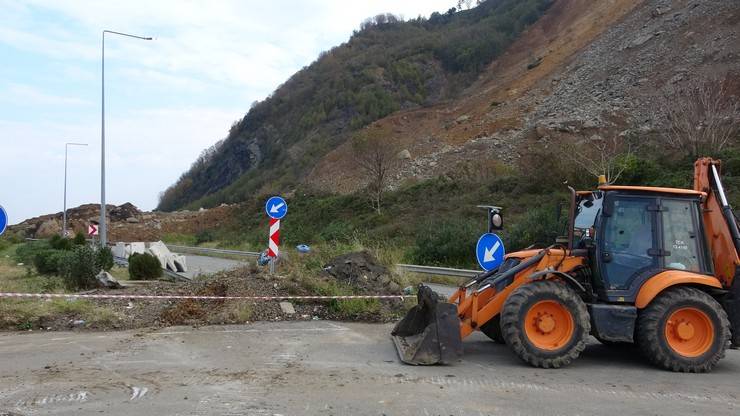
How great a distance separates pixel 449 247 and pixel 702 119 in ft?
A: 54.9

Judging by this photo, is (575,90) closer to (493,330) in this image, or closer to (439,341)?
(493,330)

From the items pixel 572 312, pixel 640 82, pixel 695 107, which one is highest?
pixel 640 82

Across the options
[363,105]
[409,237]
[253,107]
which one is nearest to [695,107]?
[409,237]

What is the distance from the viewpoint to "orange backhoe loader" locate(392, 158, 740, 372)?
25.5 feet

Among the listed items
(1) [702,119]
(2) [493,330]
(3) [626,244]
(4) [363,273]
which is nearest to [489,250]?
(4) [363,273]

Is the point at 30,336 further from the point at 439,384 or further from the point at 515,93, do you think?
the point at 515,93

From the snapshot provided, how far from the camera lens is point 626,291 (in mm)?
8000

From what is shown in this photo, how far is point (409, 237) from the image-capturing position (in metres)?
33.8

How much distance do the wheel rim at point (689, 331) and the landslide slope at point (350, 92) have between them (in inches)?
2459

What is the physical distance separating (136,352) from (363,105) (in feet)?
247

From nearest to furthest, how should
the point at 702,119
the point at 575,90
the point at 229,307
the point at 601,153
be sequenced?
the point at 229,307 → the point at 601,153 → the point at 702,119 → the point at 575,90

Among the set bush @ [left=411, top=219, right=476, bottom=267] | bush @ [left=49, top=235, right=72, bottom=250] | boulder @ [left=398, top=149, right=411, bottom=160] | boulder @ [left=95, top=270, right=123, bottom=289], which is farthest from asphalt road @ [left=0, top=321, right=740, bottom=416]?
boulder @ [left=398, top=149, right=411, bottom=160]

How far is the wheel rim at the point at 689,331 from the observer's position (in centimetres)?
782

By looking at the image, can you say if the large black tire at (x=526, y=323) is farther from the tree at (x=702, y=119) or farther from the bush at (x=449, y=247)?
the tree at (x=702, y=119)
